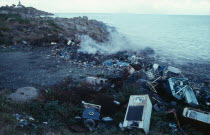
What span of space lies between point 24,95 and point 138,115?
3.57m

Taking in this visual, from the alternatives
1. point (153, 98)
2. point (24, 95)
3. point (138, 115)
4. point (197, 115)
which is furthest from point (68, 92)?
point (197, 115)

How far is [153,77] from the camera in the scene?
711 cm

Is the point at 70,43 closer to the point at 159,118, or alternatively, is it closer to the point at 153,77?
the point at 153,77

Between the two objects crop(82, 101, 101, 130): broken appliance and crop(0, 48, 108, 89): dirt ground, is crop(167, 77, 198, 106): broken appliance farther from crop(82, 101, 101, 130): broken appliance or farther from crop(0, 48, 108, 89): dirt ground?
crop(0, 48, 108, 89): dirt ground

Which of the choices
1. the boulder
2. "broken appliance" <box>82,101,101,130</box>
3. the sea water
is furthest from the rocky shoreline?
the sea water

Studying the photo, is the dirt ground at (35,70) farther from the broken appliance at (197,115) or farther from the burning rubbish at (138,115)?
the broken appliance at (197,115)

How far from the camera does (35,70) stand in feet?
26.5

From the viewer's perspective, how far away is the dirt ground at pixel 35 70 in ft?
21.9

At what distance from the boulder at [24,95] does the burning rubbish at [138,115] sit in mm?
2960

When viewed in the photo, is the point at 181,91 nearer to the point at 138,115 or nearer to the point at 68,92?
the point at 138,115

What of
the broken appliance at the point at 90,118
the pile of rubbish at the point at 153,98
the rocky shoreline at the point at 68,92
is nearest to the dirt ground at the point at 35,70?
the rocky shoreline at the point at 68,92

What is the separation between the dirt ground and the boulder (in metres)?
0.89

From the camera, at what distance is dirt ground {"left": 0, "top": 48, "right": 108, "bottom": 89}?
6.66 meters

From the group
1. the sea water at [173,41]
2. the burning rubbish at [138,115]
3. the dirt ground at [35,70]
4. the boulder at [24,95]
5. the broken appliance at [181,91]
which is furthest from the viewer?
the sea water at [173,41]
